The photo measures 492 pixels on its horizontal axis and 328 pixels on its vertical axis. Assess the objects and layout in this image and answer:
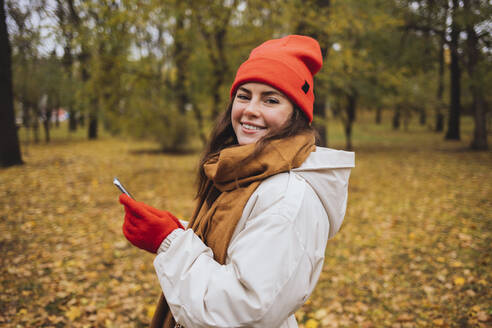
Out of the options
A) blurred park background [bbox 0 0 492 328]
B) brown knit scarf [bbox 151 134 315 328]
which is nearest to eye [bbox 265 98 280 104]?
brown knit scarf [bbox 151 134 315 328]

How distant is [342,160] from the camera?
1.41 metres

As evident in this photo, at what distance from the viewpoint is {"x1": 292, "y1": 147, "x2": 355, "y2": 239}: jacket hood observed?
137cm

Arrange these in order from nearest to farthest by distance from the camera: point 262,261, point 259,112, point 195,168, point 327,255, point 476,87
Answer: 1. point 262,261
2. point 259,112
3. point 327,255
4. point 195,168
5. point 476,87

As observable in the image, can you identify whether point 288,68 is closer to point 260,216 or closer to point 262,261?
point 260,216

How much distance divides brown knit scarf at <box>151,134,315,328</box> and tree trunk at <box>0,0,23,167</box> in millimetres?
9672

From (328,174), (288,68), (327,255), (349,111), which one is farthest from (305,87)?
(349,111)

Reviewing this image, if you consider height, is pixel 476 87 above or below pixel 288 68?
above

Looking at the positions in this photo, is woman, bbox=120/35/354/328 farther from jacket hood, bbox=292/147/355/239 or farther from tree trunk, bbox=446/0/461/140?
tree trunk, bbox=446/0/461/140

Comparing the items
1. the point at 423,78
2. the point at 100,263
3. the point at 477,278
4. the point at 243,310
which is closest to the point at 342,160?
the point at 243,310

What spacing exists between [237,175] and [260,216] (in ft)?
0.83

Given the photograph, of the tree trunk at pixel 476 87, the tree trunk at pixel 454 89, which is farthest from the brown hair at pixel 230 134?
the tree trunk at pixel 454 89

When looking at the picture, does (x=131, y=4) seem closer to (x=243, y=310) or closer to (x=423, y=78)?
(x=243, y=310)

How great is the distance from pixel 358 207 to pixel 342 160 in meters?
6.18

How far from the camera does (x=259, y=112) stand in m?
1.54
